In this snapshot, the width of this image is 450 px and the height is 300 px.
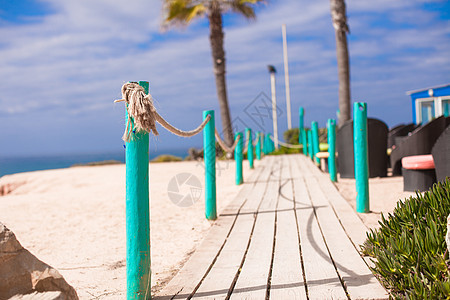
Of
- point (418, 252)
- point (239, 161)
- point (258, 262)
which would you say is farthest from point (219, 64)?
point (418, 252)

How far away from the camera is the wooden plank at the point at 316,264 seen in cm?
236

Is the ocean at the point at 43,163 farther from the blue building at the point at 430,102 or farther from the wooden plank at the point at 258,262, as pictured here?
the blue building at the point at 430,102

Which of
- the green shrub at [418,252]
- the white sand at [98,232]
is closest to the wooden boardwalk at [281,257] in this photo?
the green shrub at [418,252]

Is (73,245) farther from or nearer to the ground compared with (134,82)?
nearer to the ground

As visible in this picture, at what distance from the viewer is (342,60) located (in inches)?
421

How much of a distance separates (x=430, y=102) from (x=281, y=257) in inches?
664

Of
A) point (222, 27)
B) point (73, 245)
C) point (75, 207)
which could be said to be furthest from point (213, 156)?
point (222, 27)

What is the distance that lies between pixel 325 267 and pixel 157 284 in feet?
3.96

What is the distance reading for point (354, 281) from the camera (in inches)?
98.4

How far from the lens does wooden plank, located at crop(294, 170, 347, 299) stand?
2.36m

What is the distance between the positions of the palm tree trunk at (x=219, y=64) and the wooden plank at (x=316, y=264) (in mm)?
11352

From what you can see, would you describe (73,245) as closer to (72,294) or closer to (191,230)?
(191,230)

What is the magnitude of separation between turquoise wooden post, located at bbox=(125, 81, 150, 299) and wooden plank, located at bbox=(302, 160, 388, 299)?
1266mm

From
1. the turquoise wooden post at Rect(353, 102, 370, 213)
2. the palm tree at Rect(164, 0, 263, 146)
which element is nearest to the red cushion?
the turquoise wooden post at Rect(353, 102, 370, 213)
